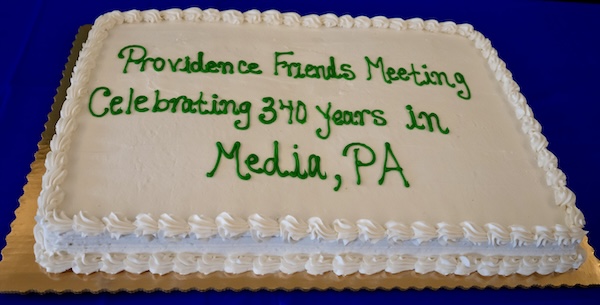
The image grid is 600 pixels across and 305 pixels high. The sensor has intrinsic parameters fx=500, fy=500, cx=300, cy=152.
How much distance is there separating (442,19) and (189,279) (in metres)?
2.97

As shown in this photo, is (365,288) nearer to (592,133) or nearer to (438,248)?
(438,248)

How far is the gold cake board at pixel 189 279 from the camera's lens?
2.08m

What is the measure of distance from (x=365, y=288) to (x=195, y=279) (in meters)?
0.74

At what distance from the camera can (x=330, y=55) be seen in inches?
116

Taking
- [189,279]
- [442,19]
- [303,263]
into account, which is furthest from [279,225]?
[442,19]

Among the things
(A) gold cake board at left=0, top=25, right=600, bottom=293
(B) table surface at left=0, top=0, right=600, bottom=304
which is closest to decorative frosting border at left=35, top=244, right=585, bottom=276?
(A) gold cake board at left=0, top=25, right=600, bottom=293

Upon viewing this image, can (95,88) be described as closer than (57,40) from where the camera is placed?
Yes

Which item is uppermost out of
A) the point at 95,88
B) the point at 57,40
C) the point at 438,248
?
the point at 57,40

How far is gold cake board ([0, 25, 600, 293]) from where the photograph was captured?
2.08 metres

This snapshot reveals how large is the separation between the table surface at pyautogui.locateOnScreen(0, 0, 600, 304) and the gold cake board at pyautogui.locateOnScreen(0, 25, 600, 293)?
85 mm

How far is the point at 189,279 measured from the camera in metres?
2.15

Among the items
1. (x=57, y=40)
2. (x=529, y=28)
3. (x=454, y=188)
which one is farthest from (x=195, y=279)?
(x=529, y=28)

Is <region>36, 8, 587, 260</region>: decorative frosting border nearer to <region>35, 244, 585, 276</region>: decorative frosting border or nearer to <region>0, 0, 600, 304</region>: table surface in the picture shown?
<region>35, 244, 585, 276</region>: decorative frosting border

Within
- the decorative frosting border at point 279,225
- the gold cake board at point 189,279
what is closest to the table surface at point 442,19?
the gold cake board at point 189,279
